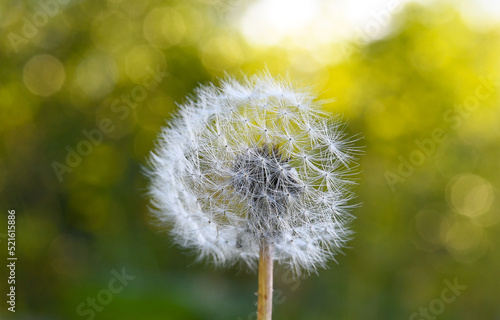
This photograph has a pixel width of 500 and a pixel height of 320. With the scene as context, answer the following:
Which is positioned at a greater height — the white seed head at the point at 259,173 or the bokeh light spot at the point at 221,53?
the bokeh light spot at the point at 221,53

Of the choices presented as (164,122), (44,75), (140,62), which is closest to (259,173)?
(164,122)

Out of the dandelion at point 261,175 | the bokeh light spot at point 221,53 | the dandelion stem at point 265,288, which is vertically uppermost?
the bokeh light spot at point 221,53

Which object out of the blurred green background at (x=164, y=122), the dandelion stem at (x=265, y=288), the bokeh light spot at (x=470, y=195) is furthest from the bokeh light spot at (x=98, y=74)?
the dandelion stem at (x=265, y=288)

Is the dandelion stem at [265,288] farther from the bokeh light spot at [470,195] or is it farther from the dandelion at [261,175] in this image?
the bokeh light spot at [470,195]

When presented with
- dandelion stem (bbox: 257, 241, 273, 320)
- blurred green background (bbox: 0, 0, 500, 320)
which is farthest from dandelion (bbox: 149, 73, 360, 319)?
blurred green background (bbox: 0, 0, 500, 320)

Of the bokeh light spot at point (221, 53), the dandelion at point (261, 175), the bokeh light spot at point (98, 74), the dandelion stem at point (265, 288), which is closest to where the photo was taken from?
the dandelion stem at point (265, 288)

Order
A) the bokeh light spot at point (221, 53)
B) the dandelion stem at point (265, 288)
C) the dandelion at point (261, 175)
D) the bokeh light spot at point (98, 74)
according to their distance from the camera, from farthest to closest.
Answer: the bokeh light spot at point (98, 74) < the bokeh light spot at point (221, 53) < the dandelion at point (261, 175) < the dandelion stem at point (265, 288)

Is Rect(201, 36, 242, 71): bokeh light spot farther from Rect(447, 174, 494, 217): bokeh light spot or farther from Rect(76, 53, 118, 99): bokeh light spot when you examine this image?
Rect(447, 174, 494, 217): bokeh light spot

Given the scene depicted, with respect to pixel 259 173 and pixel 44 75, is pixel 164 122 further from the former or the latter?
pixel 259 173
